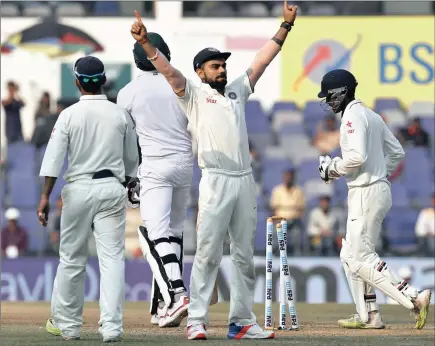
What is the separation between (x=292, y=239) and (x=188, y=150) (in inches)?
295

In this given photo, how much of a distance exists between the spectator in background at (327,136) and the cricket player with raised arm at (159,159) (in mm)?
10867

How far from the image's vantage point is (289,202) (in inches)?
753

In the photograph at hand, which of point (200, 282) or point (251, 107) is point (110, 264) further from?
point (251, 107)

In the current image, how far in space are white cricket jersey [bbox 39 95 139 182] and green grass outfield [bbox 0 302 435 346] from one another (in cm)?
119

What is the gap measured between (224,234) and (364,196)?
1.84 meters

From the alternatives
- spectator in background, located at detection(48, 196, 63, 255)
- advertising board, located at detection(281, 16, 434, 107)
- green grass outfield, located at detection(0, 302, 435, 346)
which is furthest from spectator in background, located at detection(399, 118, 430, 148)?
green grass outfield, located at detection(0, 302, 435, 346)

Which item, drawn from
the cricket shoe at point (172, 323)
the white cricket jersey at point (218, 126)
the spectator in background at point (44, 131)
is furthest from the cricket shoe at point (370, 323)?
the spectator in background at point (44, 131)

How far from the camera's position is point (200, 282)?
30.4 ft

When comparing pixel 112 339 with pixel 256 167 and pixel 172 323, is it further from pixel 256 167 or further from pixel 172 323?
pixel 256 167

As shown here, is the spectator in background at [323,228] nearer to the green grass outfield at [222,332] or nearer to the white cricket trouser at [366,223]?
the green grass outfield at [222,332]

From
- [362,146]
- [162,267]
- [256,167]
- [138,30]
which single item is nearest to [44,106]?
[256,167]

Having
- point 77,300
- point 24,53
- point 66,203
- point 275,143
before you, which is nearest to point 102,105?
point 66,203

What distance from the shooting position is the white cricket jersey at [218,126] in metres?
9.20

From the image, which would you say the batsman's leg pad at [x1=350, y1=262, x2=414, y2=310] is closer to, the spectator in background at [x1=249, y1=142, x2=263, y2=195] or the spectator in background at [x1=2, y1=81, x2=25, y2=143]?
the spectator in background at [x1=249, y1=142, x2=263, y2=195]
